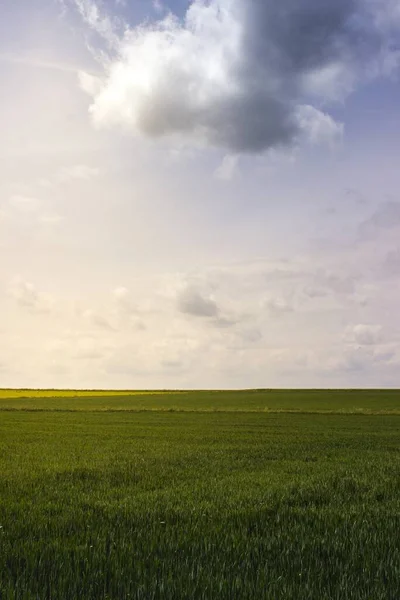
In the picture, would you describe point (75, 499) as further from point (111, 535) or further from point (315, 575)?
point (315, 575)

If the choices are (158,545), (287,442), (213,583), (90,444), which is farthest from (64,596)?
(287,442)

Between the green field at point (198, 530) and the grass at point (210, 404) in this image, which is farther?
the grass at point (210, 404)

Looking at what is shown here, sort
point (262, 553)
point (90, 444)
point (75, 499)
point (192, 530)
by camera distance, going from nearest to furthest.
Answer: point (262, 553), point (192, 530), point (75, 499), point (90, 444)

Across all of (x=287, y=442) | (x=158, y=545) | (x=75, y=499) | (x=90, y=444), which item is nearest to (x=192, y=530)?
(x=158, y=545)

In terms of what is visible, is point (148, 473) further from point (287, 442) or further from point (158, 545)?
point (287, 442)

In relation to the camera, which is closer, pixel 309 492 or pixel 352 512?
pixel 352 512

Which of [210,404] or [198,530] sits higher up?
[198,530]

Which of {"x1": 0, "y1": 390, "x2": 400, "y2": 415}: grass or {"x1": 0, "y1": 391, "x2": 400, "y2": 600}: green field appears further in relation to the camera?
{"x1": 0, "y1": 390, "x2": 400, "y2": 415}: grass

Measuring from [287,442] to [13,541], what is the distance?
908 inches

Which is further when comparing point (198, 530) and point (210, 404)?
point (210, 404)

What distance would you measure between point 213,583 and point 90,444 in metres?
22.4

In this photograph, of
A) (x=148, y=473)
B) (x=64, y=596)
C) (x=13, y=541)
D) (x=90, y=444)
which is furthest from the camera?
(x=90, y=444)

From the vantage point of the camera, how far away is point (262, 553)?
7.90m

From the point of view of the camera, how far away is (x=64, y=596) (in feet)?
19.8
